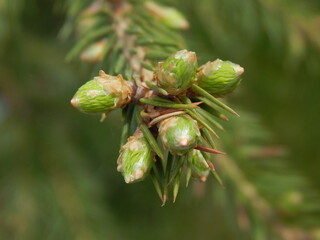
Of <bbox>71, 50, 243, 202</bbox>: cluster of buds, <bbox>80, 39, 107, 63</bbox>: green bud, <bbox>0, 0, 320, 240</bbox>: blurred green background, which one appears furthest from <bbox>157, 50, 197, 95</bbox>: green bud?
<bbox>0, 0, 320, 240</bbox>: blurred green background

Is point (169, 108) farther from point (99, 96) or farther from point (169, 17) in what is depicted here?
point (169, 17)

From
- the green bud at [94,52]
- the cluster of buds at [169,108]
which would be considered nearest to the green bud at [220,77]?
the cluster of buds at [169,108]

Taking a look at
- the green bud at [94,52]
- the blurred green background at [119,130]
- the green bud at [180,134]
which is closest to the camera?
the green bud at [180,134]

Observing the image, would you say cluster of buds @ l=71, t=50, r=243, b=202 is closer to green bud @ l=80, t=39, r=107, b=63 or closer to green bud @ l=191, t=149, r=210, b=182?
green bud @ l=191, t=149, r=210, b=182

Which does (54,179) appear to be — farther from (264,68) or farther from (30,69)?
(264,68)

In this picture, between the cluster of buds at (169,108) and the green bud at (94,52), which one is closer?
the cluster of buds at (169,108)

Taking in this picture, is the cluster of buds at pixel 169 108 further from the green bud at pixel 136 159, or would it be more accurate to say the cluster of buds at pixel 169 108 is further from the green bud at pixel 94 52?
the green bud at pixel 94 52

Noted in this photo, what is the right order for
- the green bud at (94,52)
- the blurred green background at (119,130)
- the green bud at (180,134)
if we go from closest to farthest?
1. the green bud at (180,134)
2. the green bud at (94,52)
3. the blurred green background at (119,130)

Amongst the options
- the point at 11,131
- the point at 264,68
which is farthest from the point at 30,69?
the point at 264,68

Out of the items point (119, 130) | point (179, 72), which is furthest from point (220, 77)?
point (119, 130)
